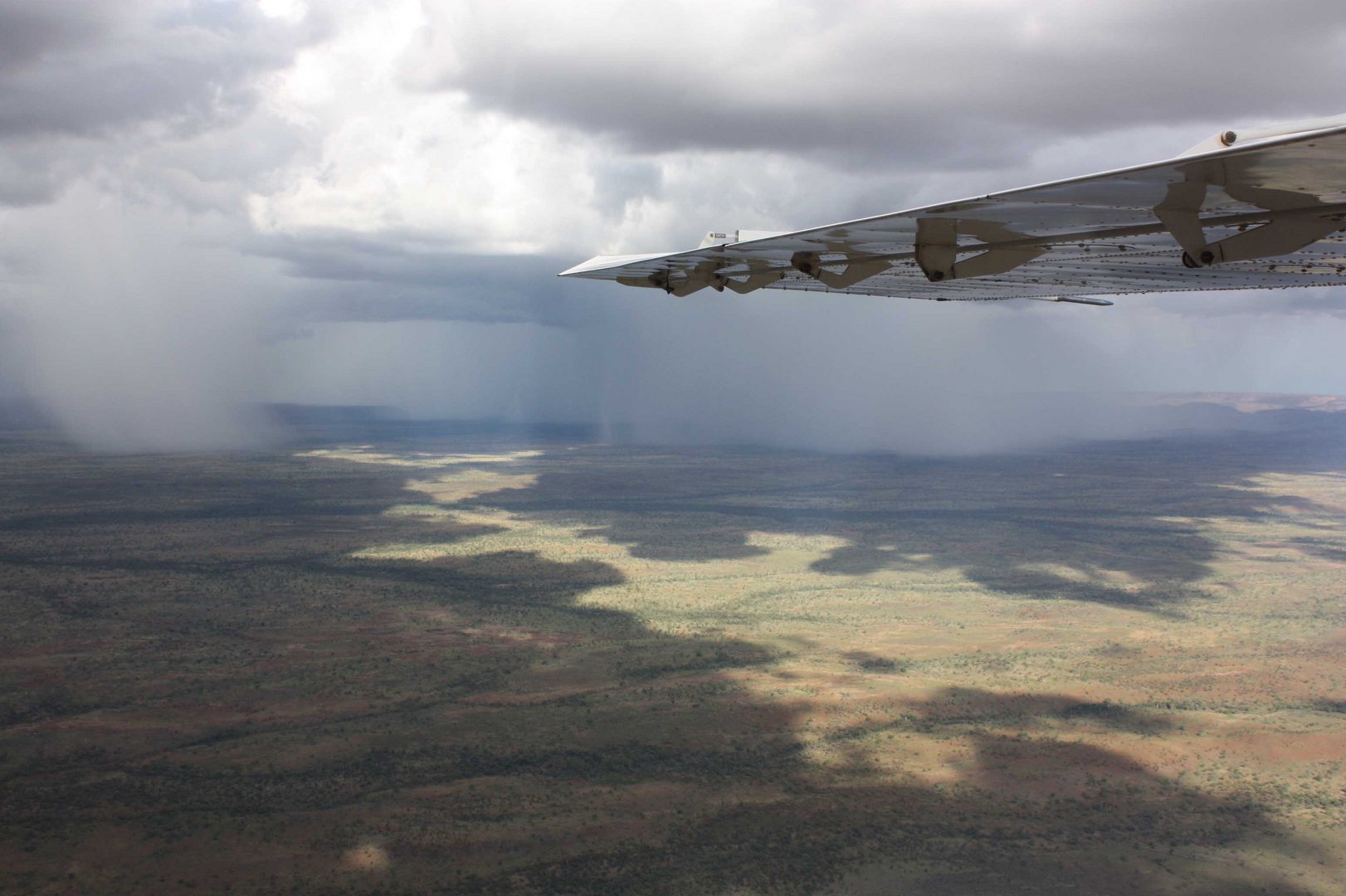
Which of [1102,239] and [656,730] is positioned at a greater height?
[1102,239]

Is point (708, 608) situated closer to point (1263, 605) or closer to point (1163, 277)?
point (1263, 605)

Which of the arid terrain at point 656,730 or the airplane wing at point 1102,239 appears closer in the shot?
the airplane wing at point 1102,239

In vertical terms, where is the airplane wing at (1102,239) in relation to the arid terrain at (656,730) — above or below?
above

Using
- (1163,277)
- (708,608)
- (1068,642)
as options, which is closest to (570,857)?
(1163,277)

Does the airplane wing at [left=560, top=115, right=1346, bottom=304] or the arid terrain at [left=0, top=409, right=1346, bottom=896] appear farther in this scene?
the arid terrain at [left=0, top=409, right=1346, bottom=896]

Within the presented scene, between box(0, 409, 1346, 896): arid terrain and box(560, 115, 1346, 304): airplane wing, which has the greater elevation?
box(560, 115, 1346, 304): airplane wing
